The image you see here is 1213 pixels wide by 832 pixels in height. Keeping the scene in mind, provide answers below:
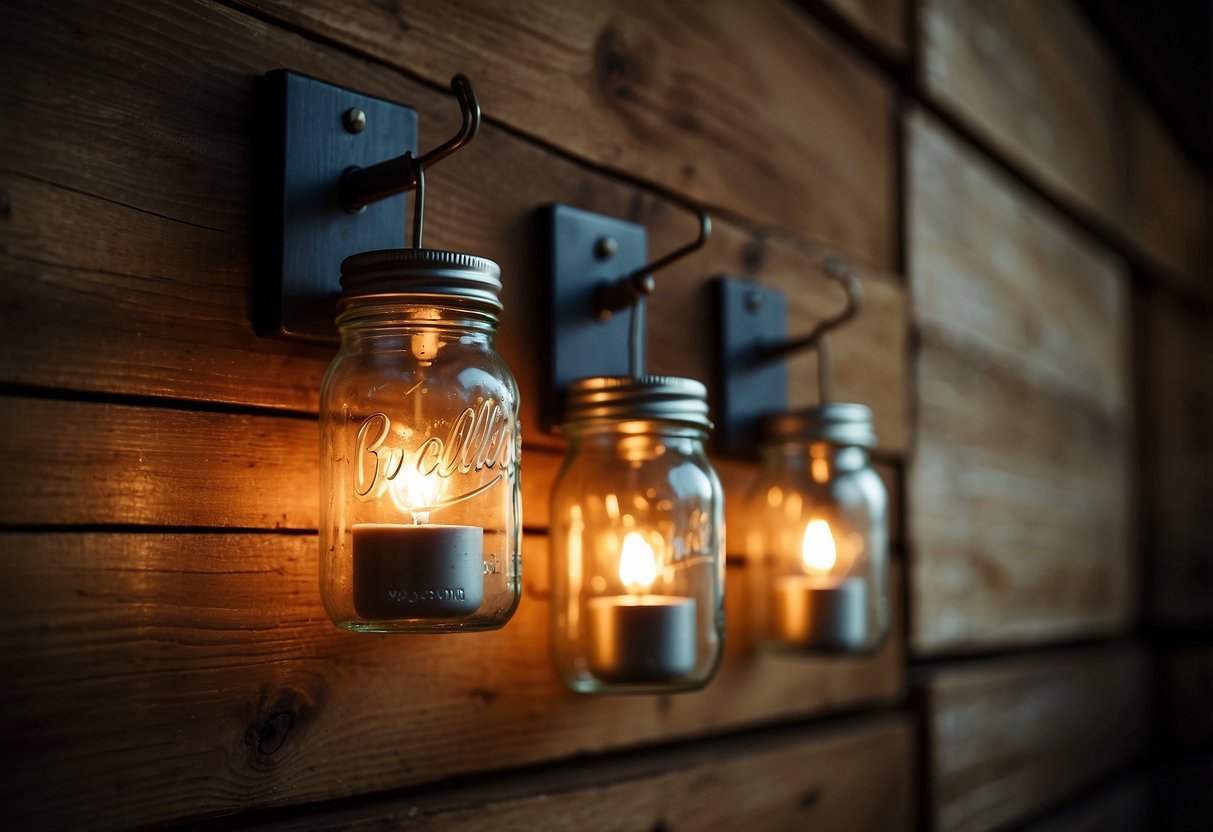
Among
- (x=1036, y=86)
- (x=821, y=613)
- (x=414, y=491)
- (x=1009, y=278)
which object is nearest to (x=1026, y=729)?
(x=1009, y=278)

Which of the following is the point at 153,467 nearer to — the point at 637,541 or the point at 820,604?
the point at 637,541

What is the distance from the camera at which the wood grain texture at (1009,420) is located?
125cm

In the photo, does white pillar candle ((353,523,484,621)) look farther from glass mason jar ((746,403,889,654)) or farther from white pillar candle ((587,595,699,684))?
glass mason jar ((746,403,889,654))

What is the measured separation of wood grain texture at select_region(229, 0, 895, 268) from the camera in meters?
0.70

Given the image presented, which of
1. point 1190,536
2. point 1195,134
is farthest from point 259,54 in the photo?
point 1195,134

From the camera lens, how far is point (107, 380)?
52 centimetres

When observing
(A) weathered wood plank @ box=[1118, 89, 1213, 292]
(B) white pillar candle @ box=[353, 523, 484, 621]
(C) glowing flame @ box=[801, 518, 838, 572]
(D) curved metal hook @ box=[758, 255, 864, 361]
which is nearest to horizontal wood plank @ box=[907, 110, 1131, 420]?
(A) weathered wood plank @ box=[1118, 89, 1213, 292]

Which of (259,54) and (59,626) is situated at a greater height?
(259,54)

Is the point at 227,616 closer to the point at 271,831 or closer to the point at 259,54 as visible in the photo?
the point at 271,831

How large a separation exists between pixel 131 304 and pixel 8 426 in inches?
3.0

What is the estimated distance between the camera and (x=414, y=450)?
1.89ft

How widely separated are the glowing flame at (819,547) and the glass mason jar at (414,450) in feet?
1.11

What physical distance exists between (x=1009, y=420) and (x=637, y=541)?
0.90 metres

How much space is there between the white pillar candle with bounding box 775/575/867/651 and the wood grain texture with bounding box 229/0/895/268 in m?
0.32
